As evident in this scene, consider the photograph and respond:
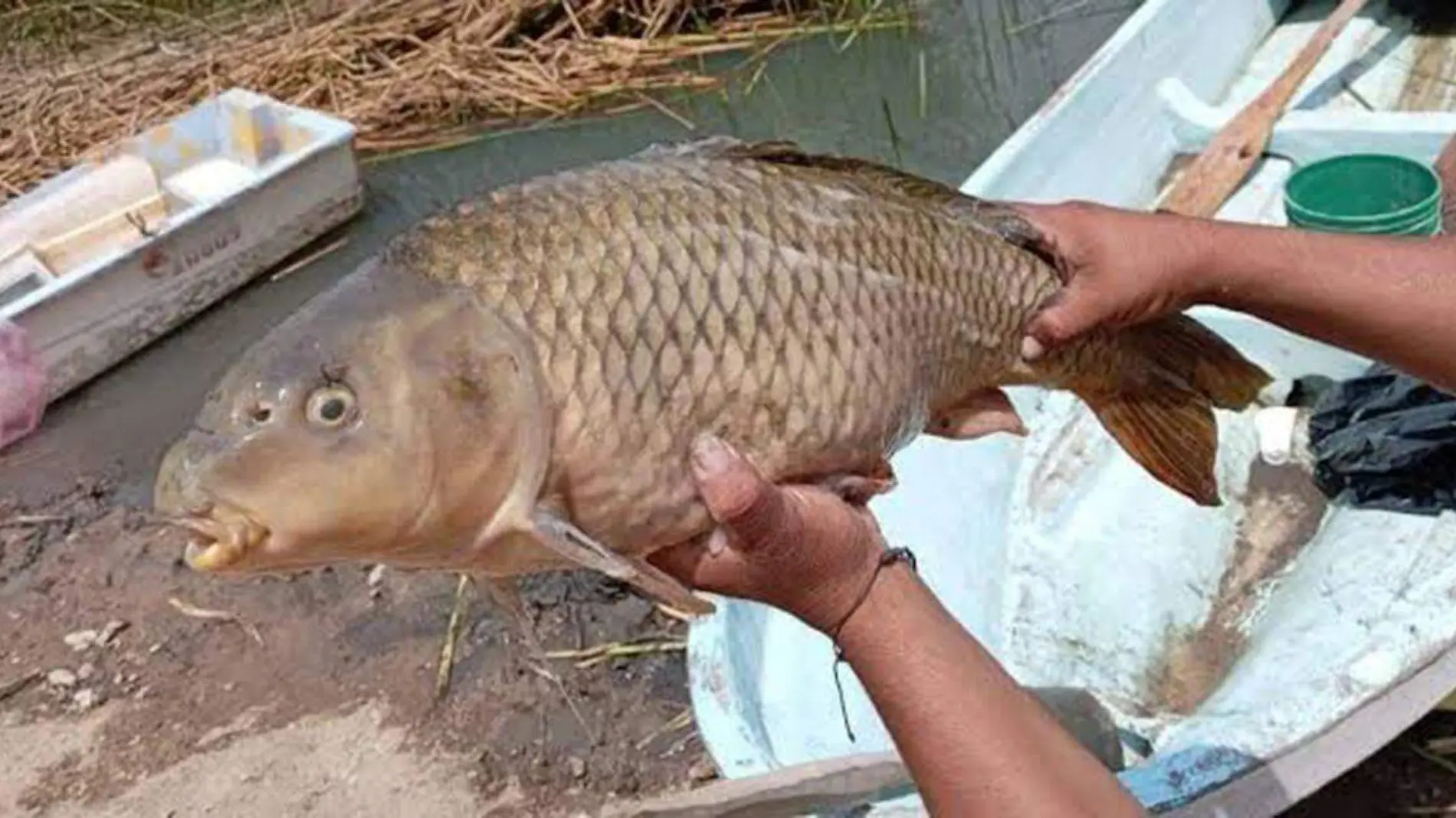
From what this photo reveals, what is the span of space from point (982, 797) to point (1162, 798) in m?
0.63

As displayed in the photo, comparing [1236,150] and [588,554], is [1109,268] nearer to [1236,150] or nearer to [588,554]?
[588,554]

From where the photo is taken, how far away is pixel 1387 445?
302cm

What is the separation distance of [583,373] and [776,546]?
0.78ft

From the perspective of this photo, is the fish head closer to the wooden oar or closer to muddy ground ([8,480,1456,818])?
muddy ground ([8,480,1456,818])

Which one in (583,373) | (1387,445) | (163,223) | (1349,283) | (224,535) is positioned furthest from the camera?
(163,223)

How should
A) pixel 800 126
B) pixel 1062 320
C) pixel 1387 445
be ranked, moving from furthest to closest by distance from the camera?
pixel 800 126 < pixel 1387 445 < pixel 1062 320

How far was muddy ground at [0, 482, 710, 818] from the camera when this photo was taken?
3229 mm

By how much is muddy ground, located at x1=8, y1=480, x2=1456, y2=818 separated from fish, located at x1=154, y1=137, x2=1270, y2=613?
1396 millimetres

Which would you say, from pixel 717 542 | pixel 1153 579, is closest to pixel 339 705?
pixel 1153 579

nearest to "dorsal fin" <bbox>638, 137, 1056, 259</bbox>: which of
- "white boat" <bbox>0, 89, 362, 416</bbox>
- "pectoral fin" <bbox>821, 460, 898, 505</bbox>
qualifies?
"pectoral fin" <bbox>821, 460, 898, 505</bbox>

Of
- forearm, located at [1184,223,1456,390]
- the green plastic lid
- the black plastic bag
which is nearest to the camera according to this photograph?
forearm, located at [1184,223,1456,390]

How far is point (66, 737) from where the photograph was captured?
3.56m

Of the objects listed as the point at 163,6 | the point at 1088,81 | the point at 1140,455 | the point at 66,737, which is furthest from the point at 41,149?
the point at 1140,455

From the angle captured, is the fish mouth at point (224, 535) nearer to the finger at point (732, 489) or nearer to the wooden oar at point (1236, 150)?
the finger at point (732, 489)
